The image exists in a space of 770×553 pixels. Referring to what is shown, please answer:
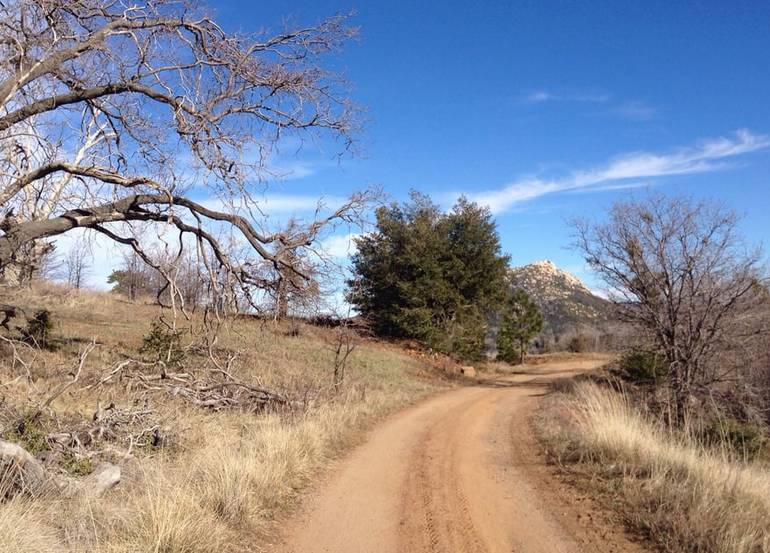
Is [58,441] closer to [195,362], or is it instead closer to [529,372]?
[195,362]

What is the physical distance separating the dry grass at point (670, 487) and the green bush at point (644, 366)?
9.46 m

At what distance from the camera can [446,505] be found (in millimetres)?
6730

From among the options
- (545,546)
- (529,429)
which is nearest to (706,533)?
(545,546)

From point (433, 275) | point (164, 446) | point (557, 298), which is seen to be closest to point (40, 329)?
point (164, 446)

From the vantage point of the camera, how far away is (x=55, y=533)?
16.2ft

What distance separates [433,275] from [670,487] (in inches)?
1215

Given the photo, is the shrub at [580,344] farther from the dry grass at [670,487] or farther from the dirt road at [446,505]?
the dry grass at [670,487]

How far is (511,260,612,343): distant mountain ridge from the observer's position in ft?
186

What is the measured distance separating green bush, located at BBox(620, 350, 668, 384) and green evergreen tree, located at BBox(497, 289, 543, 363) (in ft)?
59.4

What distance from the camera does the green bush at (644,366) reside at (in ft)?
61.8

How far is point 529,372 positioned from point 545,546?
31551 millimetres

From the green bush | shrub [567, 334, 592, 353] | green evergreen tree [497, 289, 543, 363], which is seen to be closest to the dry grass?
the green bush

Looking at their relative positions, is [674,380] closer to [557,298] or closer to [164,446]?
[164,446]

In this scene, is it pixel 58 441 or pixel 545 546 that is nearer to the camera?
pixel 545 546
